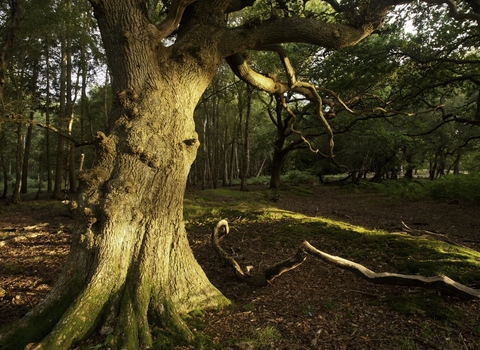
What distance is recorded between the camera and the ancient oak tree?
121 inches

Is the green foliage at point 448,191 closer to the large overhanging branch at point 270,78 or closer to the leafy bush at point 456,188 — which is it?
the leafy bush at point 456,188

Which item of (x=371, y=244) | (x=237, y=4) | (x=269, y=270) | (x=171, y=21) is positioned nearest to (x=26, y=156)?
(x=237, y=4)

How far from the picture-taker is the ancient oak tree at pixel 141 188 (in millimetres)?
3066

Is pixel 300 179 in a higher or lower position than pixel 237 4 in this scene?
lower

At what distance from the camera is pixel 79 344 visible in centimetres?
287

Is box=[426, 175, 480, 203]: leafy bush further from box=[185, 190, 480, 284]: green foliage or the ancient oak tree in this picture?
the ancient oak tree

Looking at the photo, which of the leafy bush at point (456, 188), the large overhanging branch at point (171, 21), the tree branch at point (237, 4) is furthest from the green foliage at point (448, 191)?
the large overhanging branch at point (171, 21)

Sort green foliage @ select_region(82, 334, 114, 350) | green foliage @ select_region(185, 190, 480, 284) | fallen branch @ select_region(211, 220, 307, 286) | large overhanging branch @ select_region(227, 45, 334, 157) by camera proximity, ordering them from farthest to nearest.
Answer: large overhanging branch @ select_region(227, 45, 334, 157) < green foliage @ select_region(185, 190, 480, 284) < fallen branch @ select_region(211, 220, 307, 286) < green foliage @ select_region(82, 334, 114, 350)

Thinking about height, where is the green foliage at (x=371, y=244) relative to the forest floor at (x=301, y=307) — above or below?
above

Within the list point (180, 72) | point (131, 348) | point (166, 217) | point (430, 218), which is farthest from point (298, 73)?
point (131, 348)

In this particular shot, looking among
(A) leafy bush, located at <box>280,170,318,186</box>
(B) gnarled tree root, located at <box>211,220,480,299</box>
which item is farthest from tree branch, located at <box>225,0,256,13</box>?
(A) leafy bush, located at <box>280,170,318,186</box>

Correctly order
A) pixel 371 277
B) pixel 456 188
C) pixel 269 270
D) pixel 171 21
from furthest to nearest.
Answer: pixel 456 188, pixel 269 270, pixel 171 21, pixel 371 277

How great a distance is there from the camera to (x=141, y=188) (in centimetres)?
354

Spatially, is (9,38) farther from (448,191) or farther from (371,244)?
(448,191)
